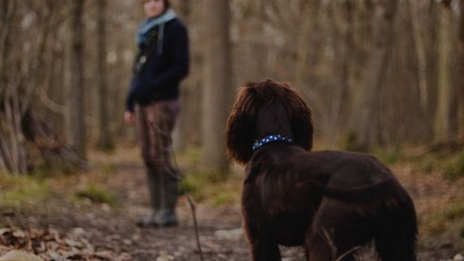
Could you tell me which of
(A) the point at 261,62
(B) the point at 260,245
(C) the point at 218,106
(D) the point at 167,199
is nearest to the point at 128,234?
(D) the point at 167,199

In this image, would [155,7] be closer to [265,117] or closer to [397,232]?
[265,117]

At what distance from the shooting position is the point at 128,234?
626 cm

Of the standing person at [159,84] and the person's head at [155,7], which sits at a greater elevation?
the person's head at [155,7]

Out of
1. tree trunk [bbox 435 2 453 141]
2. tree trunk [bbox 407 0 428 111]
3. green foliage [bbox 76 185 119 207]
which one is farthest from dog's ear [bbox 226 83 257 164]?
tree trunk [bbox 407 0 428 111]

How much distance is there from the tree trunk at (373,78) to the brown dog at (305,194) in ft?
33.5

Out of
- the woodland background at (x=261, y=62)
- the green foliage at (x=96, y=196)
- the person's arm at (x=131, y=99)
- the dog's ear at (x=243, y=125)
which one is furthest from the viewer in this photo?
the woodland background at (x=261, y=62)

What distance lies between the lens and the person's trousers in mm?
6492

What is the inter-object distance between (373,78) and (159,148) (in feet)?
27.0

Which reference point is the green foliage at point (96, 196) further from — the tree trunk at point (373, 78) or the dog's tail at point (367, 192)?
the tree trunk at point (373, 78)

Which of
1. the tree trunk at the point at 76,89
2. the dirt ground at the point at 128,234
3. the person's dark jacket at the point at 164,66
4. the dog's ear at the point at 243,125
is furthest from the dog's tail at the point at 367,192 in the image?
the tree trunk at the point at 76,89

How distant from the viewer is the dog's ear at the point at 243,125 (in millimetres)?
3908

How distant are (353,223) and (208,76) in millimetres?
7960

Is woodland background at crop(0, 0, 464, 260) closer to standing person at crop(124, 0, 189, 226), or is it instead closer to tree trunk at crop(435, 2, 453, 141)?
tree trunk at crop(435, 2, 453, 141)

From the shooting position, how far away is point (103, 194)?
839 centimetres
